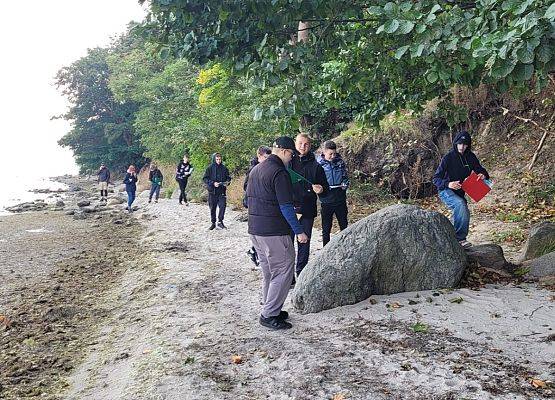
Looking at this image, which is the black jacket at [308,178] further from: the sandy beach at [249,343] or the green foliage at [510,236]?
the green foliage at [510,236]

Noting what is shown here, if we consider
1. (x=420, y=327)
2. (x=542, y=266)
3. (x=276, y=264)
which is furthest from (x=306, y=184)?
(x=542, y=266)

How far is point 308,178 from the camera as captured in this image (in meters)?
6.80

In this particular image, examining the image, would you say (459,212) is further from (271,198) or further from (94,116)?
(94,116)

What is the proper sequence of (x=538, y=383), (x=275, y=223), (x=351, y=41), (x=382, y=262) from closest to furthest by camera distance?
(x=538, y=383) < (x=275, y=223) < (x=382, y=262) < (x=351, y=41)

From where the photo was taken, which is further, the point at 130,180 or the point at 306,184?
the point at 130,180

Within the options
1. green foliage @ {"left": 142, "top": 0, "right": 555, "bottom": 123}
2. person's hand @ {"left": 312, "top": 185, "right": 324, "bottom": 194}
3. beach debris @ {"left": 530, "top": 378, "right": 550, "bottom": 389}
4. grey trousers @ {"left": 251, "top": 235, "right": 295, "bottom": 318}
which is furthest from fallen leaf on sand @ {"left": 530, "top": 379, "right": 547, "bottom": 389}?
person's hand @ {"left": 312, "top": 185, "right": 324, "bottom": 194}

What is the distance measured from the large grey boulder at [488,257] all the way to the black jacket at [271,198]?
294 centimetres

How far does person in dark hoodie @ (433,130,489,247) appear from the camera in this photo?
7230 millimetres

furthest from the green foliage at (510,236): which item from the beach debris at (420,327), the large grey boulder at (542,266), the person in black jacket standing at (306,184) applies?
the beach debris at (420,327)

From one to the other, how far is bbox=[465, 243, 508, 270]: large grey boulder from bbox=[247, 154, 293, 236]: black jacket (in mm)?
2938

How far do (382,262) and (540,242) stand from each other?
2.81 m

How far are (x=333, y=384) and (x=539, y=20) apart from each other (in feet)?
10.0

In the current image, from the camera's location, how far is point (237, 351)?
192 inches

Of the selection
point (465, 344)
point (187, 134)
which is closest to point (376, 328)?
point (465, 344)
